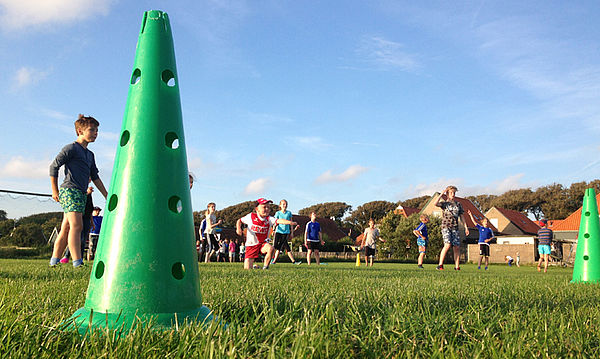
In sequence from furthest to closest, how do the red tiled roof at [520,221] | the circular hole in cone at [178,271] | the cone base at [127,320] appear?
the red tiled roof at [520,221] → the circular hole in cone at [178,271] → the cone base at [127,320]

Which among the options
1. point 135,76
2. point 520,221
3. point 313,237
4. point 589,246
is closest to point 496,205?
point 520,221

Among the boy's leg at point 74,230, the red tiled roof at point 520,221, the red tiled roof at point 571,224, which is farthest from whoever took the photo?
the red tiled roof at point 520,221

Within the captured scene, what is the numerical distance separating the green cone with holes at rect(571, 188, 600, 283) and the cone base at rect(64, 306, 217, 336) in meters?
7.28

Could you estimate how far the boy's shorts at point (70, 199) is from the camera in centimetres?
659

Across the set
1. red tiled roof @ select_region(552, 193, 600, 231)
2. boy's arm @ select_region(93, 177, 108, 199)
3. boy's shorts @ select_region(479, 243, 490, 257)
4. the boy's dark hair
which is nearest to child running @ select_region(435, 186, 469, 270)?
boy's shorts @ select_region(479, 243, 490, 257)

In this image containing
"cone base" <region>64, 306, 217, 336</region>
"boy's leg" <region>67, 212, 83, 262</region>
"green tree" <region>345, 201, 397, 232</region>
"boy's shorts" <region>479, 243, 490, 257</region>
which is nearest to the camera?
"cone base" <region>64, 306, 217, 336</region>

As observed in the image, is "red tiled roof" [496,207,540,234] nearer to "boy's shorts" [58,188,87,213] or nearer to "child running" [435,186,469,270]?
"child running" [435,186,469,270]

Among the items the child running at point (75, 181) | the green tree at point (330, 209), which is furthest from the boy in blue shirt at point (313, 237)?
the green tree at point (330, 209)

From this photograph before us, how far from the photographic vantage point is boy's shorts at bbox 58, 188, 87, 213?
6.59 m

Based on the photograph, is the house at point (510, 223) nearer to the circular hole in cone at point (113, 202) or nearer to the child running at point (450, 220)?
the child running at point (450, 220)

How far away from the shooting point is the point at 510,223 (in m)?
62.5

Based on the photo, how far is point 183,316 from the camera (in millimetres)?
2074

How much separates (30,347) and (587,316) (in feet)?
9.80

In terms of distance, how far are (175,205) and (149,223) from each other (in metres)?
0.18
